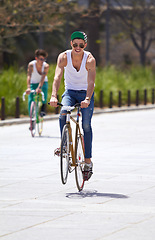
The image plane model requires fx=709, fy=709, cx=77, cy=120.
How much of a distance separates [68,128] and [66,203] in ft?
4.02

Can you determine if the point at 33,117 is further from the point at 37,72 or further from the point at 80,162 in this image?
the point at 80,162

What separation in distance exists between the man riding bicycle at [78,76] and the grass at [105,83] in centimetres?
1416

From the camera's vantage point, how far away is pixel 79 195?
823 cm

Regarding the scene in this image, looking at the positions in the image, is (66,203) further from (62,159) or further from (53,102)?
(53,102)

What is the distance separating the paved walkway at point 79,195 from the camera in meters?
6.29

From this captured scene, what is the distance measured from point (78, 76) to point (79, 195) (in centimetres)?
152

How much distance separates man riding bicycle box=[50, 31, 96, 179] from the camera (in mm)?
8688

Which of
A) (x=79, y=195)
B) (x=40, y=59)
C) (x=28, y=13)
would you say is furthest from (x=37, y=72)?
(x=28, y=13)

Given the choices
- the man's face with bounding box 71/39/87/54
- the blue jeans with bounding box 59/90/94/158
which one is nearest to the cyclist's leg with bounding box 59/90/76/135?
the blue jeans with bounding box 59/90/94/158

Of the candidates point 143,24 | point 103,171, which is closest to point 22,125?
point 103,171

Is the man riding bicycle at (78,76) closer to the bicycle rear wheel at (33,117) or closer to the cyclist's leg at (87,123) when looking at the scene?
the cyclist's leg at (87,123)

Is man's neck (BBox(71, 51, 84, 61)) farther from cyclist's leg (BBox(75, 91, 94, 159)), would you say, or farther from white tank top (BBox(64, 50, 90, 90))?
cyclist's leg (BBox(75, 91, 94, 159))

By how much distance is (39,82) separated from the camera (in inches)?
652

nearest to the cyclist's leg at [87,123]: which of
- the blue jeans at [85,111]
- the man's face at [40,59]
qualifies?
the blue jeans at [85,111]
